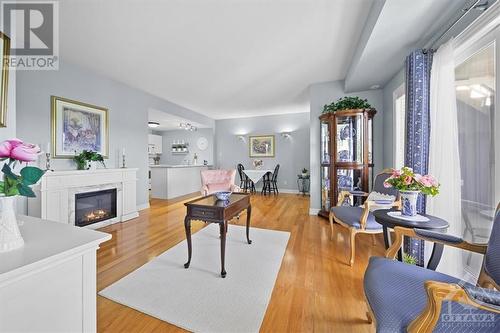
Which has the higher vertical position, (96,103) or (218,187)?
(96,103)

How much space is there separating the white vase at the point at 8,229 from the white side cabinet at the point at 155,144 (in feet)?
24.9

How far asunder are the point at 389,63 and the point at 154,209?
4.99 m

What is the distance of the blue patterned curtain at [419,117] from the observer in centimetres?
193

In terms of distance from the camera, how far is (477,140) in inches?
62.3

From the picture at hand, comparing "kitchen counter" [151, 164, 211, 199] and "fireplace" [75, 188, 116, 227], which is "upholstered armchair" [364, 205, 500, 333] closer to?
"fireplace" [75, 188, 116, 227]

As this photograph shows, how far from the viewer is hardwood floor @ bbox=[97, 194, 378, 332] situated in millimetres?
1356

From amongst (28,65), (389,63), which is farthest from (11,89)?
(389,63)


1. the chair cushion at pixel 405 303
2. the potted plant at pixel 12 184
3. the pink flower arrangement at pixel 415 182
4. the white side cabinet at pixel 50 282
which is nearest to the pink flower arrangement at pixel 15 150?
the potted plant at pixel 12 184

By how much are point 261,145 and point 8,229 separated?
6.29 metres

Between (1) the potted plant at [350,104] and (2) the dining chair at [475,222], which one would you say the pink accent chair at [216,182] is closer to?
(1) the potted plant at [350,104]

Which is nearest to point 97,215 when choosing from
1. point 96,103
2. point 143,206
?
point 143,206

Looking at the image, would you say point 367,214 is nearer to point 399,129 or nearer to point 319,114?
point 399,129

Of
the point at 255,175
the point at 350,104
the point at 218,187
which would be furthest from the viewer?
the point at 255,175

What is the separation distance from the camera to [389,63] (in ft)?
8.74
